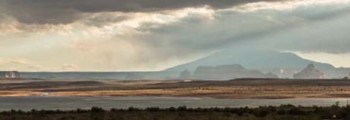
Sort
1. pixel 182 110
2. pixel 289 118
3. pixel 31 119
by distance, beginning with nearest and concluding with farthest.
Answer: pixel 289 118
pixel 31 119
pixel 182 110

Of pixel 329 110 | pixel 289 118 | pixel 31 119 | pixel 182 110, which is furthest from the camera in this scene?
pixel 182 110

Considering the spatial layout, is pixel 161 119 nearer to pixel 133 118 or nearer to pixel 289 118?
pixel 133 118

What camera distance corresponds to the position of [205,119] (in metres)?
55.7

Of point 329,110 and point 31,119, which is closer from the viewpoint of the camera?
point 31,119

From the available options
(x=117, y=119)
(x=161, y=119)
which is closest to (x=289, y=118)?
(x=161, y=119)

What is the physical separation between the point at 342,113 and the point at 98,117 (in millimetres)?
24185

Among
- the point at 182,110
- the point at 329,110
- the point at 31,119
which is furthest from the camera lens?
the point at 182,110

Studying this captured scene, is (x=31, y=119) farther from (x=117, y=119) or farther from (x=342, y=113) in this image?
(x=342, y=113)

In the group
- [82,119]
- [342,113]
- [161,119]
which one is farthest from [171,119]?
[342,113]

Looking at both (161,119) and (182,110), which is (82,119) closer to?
(161,119)

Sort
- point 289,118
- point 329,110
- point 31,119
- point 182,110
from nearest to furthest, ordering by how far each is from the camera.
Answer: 1. point 289,118
2. point 31,119
3. point 329,110
4. point 182,110

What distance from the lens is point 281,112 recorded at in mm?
66188

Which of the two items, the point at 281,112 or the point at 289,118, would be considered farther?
the point at 281,112

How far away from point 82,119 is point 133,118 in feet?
15.5
